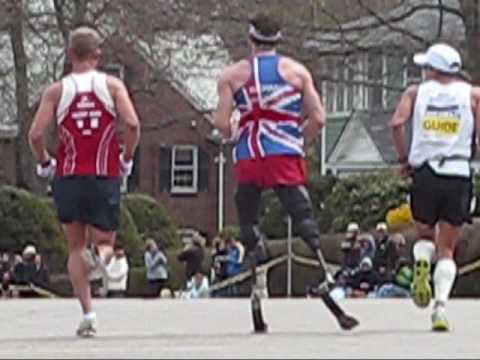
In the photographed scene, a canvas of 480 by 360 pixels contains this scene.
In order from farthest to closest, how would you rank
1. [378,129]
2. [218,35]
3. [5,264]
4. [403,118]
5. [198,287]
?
[378,129] → [218,35] → [5,264] → [198,287] → [403,118]

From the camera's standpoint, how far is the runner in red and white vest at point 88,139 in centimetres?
1333

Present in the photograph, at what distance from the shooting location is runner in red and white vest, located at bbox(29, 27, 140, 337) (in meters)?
13.3

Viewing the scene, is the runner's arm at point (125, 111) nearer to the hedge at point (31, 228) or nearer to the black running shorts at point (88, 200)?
the black running shorts at point (88, 200)

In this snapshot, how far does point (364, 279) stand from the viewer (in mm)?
33969

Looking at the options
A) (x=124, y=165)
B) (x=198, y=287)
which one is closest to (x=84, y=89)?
(x=124, y=165)

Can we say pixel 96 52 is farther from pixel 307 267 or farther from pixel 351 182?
pixel 351 182

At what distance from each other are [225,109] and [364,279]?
20801 mm

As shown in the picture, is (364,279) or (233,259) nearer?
(364,279)

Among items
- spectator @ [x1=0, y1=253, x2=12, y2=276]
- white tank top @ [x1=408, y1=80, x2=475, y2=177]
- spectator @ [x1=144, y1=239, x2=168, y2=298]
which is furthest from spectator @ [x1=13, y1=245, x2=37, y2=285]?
white tank top @ [x1=408, y1=80, x2=475, y2=177]

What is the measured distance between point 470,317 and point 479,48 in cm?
2753

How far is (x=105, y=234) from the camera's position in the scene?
44.1 feet

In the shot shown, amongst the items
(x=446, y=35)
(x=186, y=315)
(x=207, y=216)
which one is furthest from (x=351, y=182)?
(x=186, y=315)

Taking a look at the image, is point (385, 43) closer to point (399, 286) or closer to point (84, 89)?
point (399, 286)

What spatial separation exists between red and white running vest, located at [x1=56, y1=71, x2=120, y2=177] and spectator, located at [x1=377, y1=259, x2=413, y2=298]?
16.1 metres
